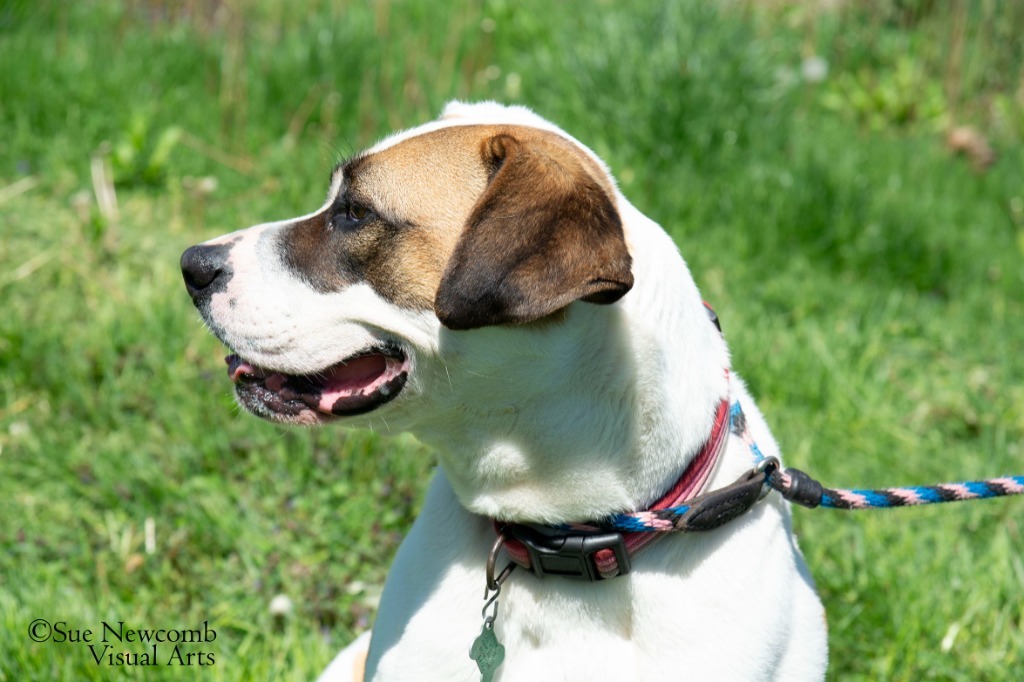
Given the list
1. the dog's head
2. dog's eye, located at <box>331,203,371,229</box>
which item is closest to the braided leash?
the dog's head

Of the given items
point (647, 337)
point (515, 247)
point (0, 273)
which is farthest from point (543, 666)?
point (0, 273)

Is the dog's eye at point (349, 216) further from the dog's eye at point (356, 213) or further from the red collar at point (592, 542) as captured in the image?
the red collar at point (592, 542)

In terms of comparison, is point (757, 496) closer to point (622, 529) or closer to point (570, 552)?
point (622, 529)

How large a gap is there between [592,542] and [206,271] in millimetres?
1029

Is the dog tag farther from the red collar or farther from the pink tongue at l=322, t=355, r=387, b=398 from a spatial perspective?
the pink tongue at l=322, t=355, r=387, b=398

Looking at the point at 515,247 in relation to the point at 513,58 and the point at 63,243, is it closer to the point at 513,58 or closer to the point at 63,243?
the point at 63,243

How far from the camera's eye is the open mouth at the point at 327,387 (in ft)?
7.41

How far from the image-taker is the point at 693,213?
215 inches

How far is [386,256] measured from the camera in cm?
223

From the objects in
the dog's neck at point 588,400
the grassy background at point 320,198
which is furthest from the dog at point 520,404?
the grassy background at point 320,198

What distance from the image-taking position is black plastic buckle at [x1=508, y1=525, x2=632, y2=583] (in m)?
2.19

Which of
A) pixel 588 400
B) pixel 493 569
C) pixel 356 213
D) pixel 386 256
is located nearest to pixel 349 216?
pixel 356 213

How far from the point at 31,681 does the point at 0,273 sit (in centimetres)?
225

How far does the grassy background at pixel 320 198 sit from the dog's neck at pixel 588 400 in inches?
44.0
